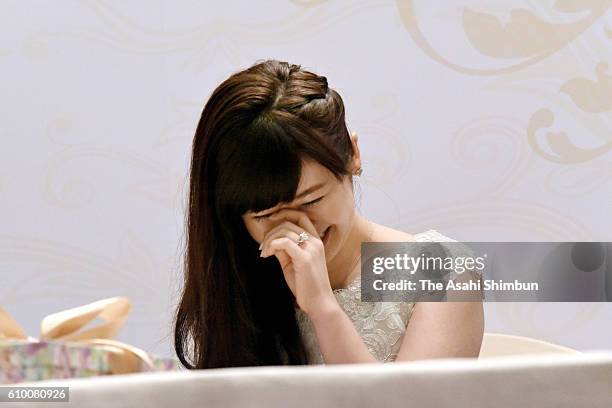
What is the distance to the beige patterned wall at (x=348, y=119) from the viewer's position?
1998 mm

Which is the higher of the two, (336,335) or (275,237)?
(275,237)

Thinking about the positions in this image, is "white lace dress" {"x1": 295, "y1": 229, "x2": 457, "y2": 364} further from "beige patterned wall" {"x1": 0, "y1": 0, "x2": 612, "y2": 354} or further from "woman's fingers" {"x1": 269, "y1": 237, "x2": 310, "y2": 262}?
"beige patterned wall" {"x1": 0, "y1": 0, "x2": 612, "y2": 354}

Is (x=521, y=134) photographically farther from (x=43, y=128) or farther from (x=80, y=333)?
(x=80, y=333)

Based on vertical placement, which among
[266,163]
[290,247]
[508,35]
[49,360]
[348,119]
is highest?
[508,35]

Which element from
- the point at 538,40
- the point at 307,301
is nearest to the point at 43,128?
the point at 307,301

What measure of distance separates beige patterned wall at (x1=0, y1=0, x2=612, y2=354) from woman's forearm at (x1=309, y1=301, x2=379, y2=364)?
30.4 inches

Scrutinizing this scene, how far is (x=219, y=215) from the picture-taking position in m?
1.30

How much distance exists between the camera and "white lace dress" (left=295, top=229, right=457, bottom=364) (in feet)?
4.56

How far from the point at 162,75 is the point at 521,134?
34.5 inches

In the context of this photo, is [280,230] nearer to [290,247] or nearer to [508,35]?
[290,247]

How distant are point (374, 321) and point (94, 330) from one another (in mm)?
769

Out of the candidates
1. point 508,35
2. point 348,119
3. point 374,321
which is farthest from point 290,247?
point 508,35
